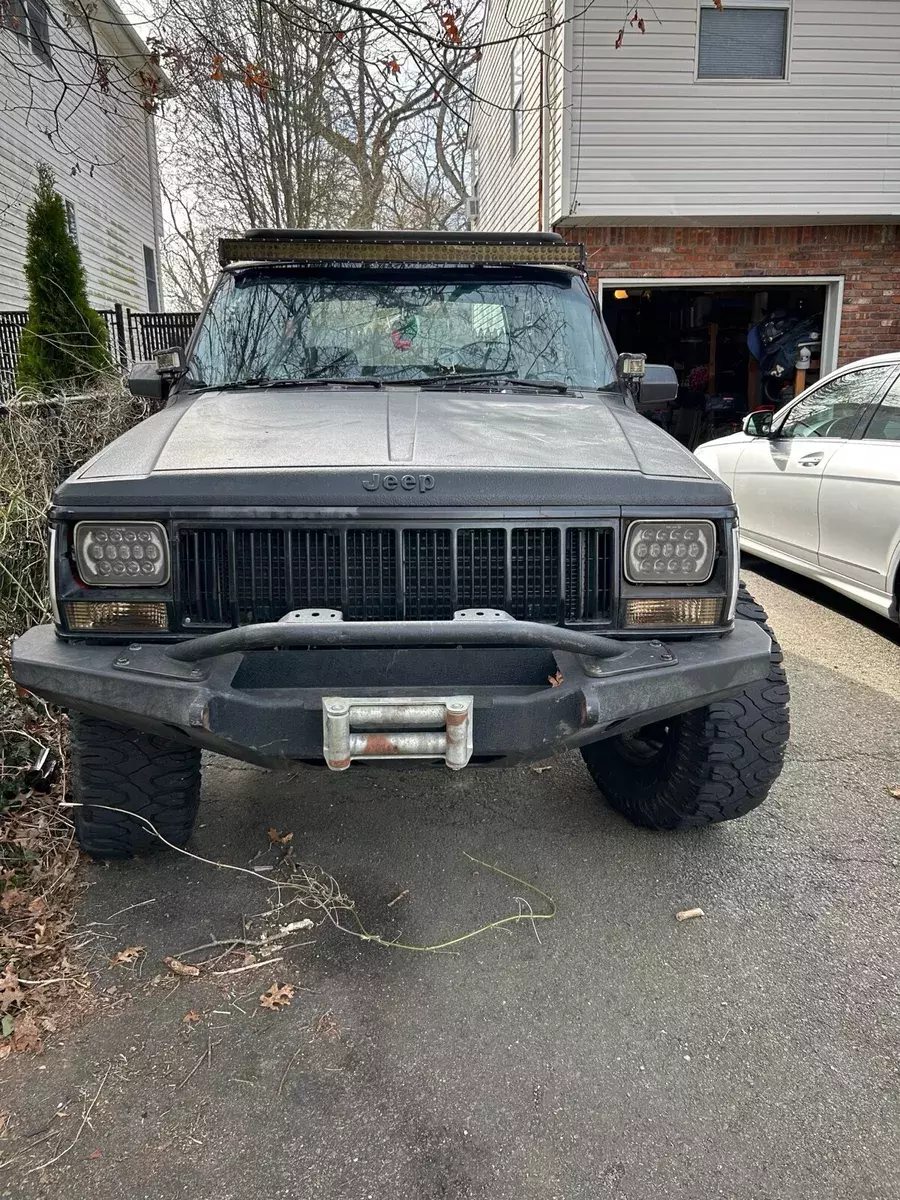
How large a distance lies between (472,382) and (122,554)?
1.59 m

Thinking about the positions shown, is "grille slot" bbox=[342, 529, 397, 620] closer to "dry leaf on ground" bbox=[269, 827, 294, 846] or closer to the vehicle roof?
"dry leaf on ground" bbox=[269, 827, 294, 846]

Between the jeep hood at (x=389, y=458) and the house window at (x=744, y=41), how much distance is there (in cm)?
949

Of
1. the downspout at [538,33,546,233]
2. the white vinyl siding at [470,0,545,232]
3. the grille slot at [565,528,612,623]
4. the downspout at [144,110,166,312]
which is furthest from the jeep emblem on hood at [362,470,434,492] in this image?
the downspout at [144,110,166,312]

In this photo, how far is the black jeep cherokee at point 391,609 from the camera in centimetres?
232

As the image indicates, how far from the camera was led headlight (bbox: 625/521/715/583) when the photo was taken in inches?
98.9

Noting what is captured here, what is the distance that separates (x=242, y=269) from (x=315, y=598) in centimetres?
200

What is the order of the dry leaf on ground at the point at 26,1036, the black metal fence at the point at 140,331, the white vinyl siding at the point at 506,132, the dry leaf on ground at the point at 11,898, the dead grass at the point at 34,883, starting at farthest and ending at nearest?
the black metal fence at the point at 140,331, the white vinyl siding at the point at 506,132, the dry leaf on ground at the point at 11,898, the dead grass at the point at 34,883, the dry leaf on ground at the point at 26,1036

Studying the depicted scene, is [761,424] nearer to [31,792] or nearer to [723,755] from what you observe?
[723,755]

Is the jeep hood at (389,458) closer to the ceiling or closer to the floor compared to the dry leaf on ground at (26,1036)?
closer to the ceiling

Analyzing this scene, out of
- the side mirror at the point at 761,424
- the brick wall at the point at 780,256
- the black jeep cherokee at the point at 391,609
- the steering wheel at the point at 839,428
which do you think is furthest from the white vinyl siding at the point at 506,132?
the black jeep cherokee at the point at 391,609

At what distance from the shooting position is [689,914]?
9.07ft

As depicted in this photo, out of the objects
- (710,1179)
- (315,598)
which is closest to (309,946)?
(315,598)

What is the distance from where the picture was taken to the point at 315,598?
8.17ft

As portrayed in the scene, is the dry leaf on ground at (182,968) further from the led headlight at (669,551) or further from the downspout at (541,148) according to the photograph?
the downspout at (541,148)
